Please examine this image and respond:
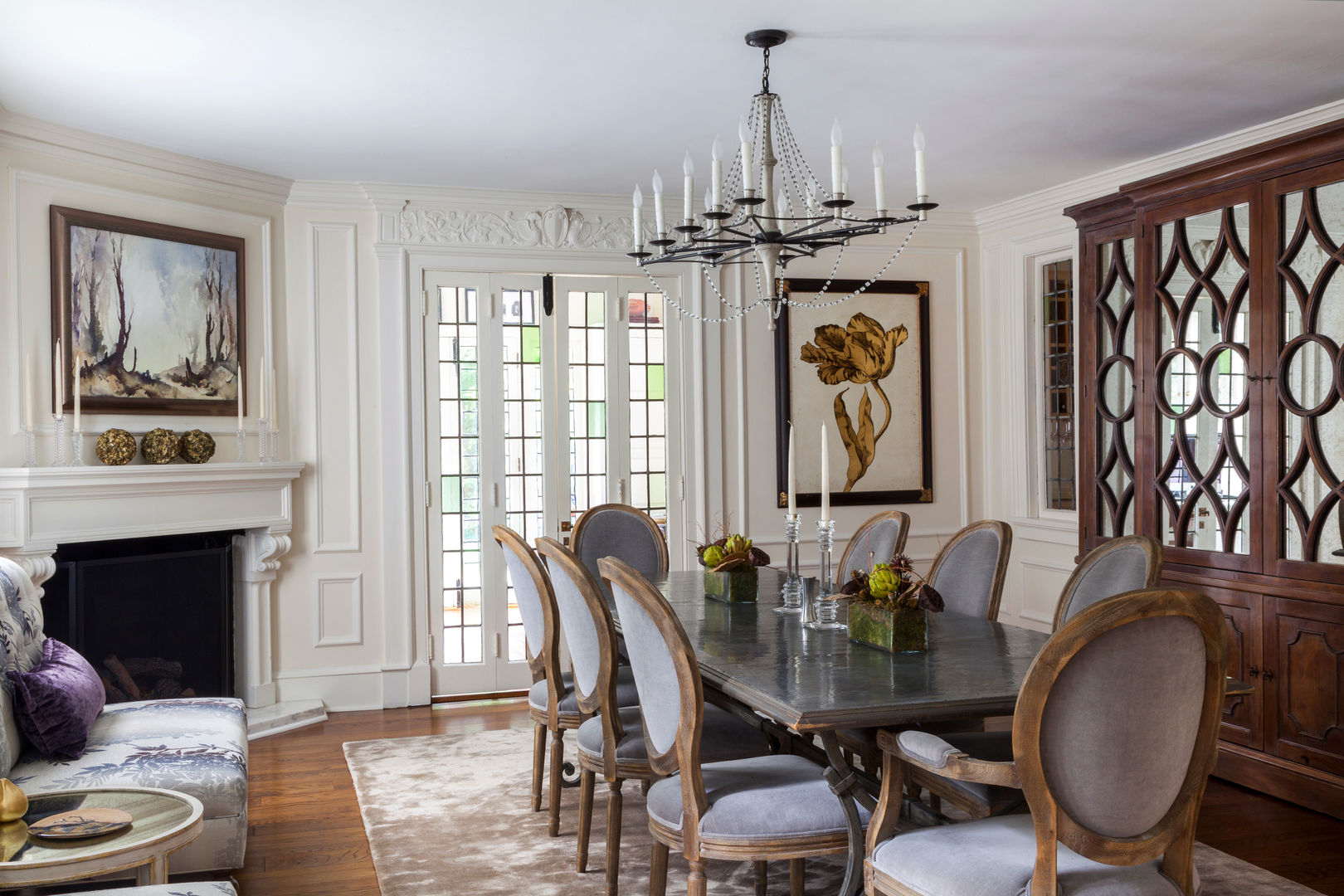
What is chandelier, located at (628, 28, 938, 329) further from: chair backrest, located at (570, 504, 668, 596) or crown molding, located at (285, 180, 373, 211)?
crown molding, located at (285, 180, 373, 211)

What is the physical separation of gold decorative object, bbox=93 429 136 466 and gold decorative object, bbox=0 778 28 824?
2.28m

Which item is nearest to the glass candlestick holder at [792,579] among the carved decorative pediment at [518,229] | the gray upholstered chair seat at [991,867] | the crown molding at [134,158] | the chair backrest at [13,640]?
the gray upholstered chair seat at [991,867]

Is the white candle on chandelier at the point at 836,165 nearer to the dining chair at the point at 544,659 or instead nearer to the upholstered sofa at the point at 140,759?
the dining chair at the point at 544,659

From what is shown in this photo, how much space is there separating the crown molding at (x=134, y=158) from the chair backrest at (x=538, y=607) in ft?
8.11

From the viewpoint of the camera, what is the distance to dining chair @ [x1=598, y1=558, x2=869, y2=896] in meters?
2.39

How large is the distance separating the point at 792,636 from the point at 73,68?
3024 millimetres

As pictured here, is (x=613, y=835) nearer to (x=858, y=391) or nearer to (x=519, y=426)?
(x=519, y=426)

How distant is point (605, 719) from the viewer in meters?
2.99

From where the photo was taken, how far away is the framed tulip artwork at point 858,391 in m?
6.14

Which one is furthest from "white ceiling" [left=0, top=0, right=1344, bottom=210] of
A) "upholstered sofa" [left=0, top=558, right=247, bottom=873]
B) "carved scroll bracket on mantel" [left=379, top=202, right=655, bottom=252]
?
"upholstered sofa" [left=0, top=558, right=247, bottom=873]

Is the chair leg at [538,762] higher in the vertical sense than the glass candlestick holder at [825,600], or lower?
lower

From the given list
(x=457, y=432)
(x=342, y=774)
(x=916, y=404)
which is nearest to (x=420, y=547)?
(x=457, y=432)

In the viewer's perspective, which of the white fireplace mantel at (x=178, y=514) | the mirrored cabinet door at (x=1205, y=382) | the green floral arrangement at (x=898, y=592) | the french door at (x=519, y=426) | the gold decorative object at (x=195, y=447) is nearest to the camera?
the green floral arrangement at (x=898, y=592)

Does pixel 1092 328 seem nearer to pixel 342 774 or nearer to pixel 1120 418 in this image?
Answer: pixel 1120 418
